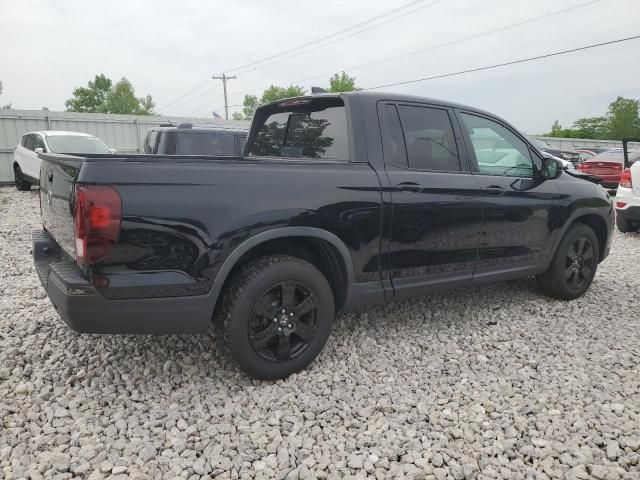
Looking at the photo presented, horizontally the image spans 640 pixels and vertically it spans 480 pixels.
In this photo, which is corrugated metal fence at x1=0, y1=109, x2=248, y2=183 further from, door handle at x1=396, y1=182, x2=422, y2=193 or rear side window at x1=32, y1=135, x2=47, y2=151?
door handle at x1=396, y1=182, x2=422, y2=193

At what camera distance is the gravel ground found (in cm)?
224

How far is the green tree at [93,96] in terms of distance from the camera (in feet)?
221

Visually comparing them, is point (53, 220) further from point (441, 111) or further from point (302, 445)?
point (441, 111)

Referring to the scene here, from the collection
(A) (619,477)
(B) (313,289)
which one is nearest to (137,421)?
(B) (313,289)

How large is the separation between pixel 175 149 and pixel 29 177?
6432mm

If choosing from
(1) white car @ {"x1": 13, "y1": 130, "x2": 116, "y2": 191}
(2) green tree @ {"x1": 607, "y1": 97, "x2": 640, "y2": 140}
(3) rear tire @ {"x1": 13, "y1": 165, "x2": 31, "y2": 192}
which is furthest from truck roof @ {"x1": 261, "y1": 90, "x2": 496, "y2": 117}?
(2) green tree @ {"x1": 607, "y1": 97, "x2": 640, "y2": 140}

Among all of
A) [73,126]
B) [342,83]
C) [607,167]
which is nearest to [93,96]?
[342,83]

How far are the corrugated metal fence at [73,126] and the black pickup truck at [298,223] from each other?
48.9 ft

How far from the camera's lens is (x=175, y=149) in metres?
8.62

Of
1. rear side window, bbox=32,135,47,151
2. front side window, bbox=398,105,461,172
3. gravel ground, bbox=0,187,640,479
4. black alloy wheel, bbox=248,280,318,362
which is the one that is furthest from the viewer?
rear side window, bbox=32,135,47,151

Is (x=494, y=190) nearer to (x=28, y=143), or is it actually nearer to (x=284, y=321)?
(x=284, y=321)

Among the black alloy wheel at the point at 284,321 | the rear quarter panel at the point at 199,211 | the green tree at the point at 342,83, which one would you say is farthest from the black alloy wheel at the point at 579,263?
the green tree at the point at 342,83

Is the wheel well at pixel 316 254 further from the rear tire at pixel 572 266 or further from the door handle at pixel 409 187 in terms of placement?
the rear tire at pixel 572 266

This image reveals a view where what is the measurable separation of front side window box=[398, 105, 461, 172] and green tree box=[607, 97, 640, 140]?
3211 inches
